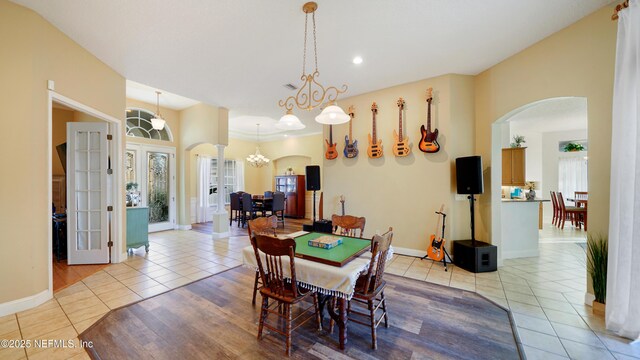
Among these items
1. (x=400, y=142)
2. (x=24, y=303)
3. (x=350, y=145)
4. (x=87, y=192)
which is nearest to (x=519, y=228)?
(x=400, y=142)

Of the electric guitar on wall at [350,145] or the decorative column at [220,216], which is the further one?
the decorative column at [220,216]

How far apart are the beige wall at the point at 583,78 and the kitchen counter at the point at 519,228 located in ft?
5.39

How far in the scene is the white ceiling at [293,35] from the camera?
7.75 ft

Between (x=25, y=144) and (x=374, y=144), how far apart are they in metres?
4.53

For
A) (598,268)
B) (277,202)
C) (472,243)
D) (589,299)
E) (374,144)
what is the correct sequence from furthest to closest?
(277,202), (374,144), (472,243), (589,299), (598,268)

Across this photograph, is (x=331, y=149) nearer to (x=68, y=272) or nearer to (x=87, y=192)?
(x=87, y=192)

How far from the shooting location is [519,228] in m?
4.12

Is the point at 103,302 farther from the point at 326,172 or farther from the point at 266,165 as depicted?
the point at 266,165

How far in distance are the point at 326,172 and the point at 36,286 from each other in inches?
168

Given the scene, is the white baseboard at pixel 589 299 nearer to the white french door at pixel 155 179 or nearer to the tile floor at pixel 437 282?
the tile floor at pixel 437 282

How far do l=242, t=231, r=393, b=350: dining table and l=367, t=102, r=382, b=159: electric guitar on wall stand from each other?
2.54 meters

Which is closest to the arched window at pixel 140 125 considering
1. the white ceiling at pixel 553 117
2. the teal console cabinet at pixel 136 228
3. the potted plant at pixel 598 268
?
the teal console cabinet at pixel 136 228

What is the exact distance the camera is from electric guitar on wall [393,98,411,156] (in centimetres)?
415

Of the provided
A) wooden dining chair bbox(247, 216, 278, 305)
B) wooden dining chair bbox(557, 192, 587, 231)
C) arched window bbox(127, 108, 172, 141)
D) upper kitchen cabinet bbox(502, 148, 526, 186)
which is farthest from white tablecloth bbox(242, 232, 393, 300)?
wooden dining chair bbox(557, 192, 587, 231)
